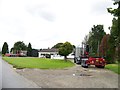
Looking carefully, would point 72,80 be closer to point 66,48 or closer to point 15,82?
point 15,82

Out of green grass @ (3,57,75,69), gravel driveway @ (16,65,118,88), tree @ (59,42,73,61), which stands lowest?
Result: gravel driveway @ (16,65,118,88)

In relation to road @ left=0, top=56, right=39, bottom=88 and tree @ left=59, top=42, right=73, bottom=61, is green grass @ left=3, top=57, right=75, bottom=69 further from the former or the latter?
road @ left=0, top=56, right=39, bottom=88

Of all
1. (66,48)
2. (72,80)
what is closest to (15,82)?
(72,80)

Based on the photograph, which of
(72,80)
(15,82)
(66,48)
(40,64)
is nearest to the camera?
(15,82)

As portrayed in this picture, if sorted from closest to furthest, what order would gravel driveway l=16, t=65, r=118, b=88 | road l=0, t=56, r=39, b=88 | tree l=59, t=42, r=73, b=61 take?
road l=0, t=56, r=39, b=88 < gravel driveway l=16, t=65, r=118, b=88 < tree l=59, t=42, r=73, b=61

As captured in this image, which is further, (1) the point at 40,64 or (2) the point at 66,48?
(2) the point at 66,48

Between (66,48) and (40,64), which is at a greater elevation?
(66,48)

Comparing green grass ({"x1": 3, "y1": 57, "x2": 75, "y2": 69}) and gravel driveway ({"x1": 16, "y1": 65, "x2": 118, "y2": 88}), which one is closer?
gravel driveway ({"x1": 16, "y1": 65, "x2": 118, "y2": 88})

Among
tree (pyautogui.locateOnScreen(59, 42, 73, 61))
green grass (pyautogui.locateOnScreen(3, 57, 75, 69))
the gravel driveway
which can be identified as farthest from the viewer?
tree (pyautogui.locateOnScreen(59, 42, 73, 61))

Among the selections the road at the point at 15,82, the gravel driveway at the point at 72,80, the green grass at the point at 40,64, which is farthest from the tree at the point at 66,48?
the road at the point at 15,82

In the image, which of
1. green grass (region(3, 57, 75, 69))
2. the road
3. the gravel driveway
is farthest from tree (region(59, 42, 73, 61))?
the road

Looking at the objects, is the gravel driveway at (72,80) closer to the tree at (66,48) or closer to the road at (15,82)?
the road at (15,82)

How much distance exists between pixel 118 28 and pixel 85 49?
44.0 ft

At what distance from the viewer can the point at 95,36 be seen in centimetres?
10781
